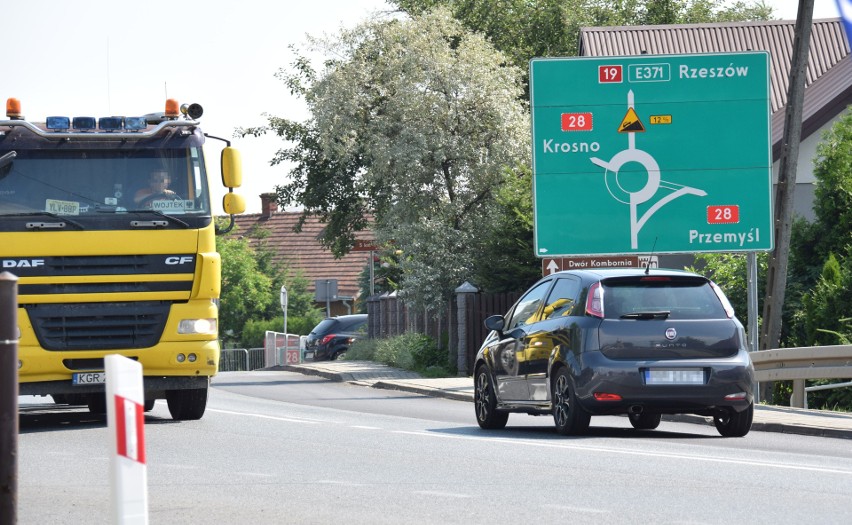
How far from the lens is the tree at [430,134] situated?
35969mm

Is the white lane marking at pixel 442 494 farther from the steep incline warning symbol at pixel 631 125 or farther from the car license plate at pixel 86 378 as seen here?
the steep incline warning symbol at pixel 631 125

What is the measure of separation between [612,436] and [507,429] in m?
1.83

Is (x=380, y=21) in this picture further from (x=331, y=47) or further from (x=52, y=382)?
(x=52, y=382)

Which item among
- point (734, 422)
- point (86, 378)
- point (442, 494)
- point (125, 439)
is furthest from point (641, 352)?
point (125, 439)

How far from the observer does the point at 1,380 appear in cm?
615

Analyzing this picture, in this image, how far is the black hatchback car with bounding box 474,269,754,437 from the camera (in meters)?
14.1

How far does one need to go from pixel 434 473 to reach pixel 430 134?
2572 cm

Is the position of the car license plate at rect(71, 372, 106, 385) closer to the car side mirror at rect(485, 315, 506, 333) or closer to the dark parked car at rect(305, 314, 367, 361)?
the car side mirror at rect(485, 315, 506, 333)

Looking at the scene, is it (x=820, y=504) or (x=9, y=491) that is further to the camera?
(x=820, y=504)

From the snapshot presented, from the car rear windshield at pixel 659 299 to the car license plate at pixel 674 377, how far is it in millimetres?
532

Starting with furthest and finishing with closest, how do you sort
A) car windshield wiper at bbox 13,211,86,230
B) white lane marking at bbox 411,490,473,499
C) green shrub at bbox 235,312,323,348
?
green shrub at bbox 235,312,323,348, car windshield wiper at bbox 13,211,86,230, white lane marking at bbox 411,490,473,499

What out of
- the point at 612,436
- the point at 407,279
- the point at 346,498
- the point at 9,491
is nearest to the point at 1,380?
the point at 9,491

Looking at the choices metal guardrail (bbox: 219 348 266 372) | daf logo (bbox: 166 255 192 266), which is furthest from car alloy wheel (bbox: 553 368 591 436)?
metal guardrail (bbox: 219 348 266 372)

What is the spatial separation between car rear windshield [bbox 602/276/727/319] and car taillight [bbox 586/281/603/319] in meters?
0.05
